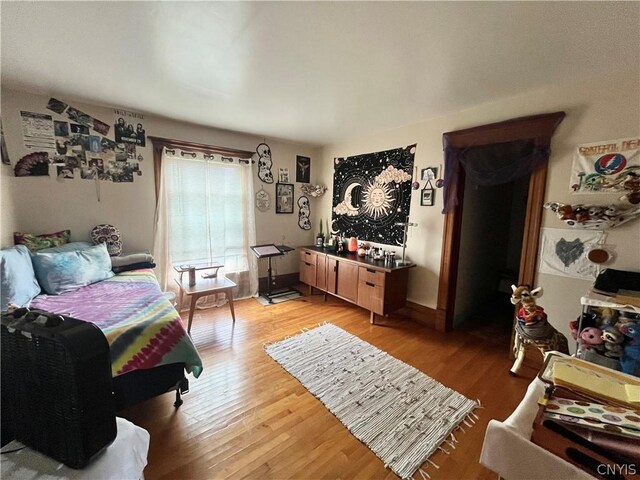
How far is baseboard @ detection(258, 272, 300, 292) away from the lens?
13.5ft

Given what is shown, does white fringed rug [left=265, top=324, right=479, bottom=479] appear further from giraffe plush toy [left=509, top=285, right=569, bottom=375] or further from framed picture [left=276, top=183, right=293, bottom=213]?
framed picture [left=276, top=183, right=293, bottom=213]

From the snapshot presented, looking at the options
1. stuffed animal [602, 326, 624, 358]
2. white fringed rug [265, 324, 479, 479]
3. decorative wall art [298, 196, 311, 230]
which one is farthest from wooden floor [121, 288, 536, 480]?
decorative wall art [298, 196, 311, 230]

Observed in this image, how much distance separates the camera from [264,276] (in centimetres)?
415

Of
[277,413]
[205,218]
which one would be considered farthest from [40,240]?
[277,413]

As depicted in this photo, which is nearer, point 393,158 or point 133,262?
point 133,262

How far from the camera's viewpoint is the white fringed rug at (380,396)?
4.98ft

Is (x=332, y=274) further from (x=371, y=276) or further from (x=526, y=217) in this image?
(x=526, y=217)

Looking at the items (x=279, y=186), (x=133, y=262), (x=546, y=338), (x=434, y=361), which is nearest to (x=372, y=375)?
(x=434, y=361)

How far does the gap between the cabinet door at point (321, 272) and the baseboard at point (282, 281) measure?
0.76 m

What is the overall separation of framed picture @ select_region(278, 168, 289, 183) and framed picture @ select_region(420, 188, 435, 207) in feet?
6.94

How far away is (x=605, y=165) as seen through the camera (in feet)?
6.22

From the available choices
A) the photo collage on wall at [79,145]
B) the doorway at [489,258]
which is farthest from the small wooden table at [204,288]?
the doorway at [489,258]

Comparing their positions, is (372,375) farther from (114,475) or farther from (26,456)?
(26,456)

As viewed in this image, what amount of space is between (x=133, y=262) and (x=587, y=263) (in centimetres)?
417
